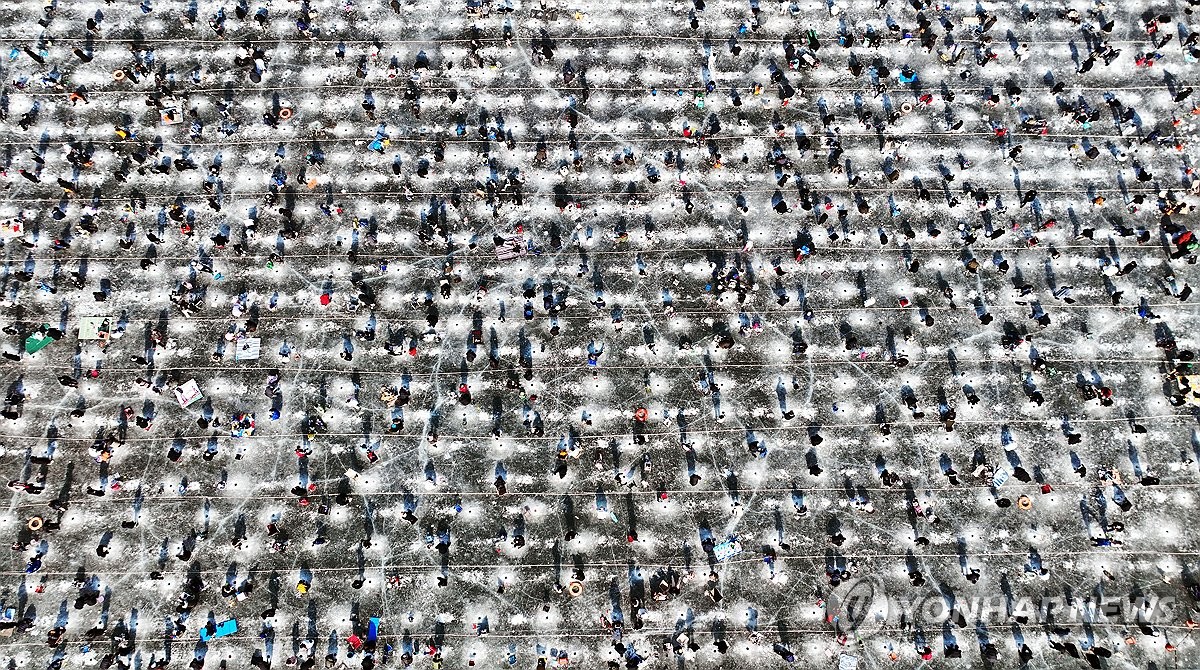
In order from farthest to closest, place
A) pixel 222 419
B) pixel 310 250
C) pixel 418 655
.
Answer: pixel 310 250
pixel 222 419
pixel 418 655

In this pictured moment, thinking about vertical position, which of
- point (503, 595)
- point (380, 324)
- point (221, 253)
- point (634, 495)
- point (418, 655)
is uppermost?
point (221, 253)

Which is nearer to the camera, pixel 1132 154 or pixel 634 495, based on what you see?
pixel 634 495

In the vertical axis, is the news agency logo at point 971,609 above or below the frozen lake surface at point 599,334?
below

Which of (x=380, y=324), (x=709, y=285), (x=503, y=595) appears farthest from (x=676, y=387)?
(x=380, y=324)

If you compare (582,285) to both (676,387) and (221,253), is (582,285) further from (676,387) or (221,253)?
(221,253)

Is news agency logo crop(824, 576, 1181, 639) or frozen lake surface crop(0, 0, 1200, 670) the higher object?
frozen lake surface crop(0, 0, 1200, 670)

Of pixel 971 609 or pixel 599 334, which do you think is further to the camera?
pixel 599 334

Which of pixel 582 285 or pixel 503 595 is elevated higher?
pixel 582 285

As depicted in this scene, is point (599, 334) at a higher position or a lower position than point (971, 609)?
higher
